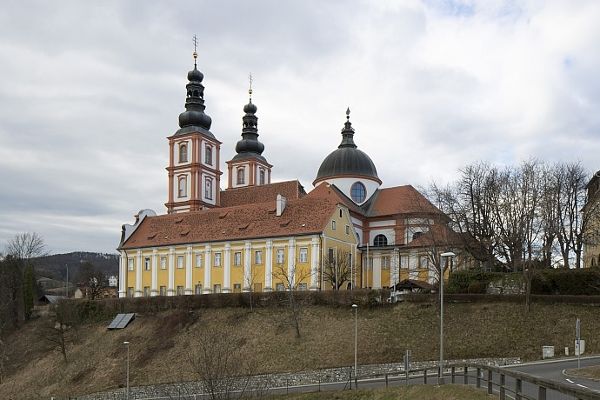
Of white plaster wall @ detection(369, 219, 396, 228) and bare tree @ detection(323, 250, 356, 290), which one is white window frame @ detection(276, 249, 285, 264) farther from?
white plaster wall @ detection(369, 219, 396, 228)

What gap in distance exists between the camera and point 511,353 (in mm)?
37375

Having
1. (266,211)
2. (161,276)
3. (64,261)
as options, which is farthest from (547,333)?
(64,261)

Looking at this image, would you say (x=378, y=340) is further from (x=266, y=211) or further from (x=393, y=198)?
(x=393, y=198)

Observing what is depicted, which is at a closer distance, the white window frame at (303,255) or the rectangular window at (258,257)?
the white window frame at (303,255)

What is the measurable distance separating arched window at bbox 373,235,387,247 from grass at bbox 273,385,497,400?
42.8 meters

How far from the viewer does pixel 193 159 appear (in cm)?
8225

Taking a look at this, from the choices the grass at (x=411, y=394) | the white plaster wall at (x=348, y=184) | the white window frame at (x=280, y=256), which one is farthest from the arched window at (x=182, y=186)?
the grass at (x=411, y=394)

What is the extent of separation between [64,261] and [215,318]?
12287 cm

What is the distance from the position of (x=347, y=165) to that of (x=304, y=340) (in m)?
34.4

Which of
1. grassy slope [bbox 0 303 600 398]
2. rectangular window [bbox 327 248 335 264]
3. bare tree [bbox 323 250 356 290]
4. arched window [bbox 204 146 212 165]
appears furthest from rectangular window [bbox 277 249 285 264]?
arched window [bbox 204 146 212 165]

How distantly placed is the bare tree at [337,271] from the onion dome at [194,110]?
3071 centimetres

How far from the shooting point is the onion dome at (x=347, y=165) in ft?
246

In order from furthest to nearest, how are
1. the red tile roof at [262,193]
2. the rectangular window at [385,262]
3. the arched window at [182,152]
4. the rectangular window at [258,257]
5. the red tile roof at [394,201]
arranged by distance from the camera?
1. the arched window at [182,152]
2. the red tile roof at [262,193]
3. the red tile roof at [394,201]
4. the rectangular window at [385,262]
5. the rectangular window at [258,257]

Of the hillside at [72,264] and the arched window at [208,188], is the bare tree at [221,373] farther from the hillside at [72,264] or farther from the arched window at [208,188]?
the hillside at [72,264]
